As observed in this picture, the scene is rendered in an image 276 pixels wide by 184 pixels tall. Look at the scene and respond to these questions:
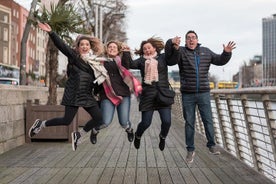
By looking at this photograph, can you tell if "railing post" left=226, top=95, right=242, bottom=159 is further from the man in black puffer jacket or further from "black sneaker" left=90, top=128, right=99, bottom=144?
"black sneaker" left=90, top=128, right=99, bottom=144

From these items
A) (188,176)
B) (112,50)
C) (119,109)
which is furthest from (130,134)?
(112,50)

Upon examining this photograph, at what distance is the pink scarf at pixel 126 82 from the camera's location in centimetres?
657

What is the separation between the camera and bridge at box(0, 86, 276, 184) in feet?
22.0

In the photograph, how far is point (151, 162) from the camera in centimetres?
822

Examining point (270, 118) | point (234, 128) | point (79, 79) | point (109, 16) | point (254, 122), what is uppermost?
point (109, 16)

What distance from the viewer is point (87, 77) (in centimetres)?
667

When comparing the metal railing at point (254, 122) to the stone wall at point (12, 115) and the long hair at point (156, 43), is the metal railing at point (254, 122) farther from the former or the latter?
the stone wall at point (12, 115)

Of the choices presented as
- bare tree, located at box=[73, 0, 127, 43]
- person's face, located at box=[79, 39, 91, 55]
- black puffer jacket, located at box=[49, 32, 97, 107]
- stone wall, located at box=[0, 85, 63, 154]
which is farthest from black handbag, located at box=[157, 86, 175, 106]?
bare tree, located at box=[73, 0, 127, 43]

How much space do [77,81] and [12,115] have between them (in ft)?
12.1

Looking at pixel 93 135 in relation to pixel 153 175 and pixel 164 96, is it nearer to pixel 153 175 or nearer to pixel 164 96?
pixel 153 175

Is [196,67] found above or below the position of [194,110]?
above

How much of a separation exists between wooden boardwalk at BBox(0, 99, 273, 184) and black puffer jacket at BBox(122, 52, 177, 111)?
1.01 metres

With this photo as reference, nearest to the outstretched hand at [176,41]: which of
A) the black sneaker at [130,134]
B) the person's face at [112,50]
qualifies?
the person's face at [112,50]

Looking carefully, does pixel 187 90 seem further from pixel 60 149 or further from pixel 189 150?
pixel 60 149
